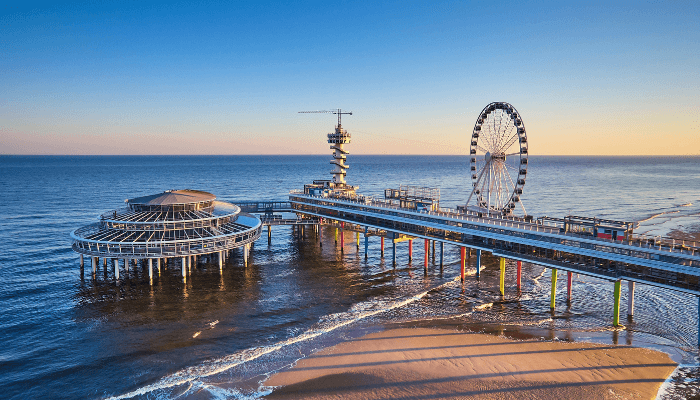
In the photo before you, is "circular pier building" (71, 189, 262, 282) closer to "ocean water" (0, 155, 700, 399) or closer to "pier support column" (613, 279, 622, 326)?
"ocean water" (0, 155, 700, 399)

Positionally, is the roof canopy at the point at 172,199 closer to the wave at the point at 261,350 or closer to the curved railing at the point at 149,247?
the curved railing at the point at 149,247

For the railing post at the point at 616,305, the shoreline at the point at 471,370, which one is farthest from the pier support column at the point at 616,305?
the shoreline at the point at 471,370

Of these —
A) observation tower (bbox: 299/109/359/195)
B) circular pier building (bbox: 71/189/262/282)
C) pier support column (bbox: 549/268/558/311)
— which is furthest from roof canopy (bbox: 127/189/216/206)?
pier support column (bbox: 549/268/558/311)

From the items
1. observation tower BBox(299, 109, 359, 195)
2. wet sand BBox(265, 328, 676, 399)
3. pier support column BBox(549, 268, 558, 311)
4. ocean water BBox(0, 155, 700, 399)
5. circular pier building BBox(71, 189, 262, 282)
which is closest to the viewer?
wet sand BBox(265, 328, 676, 399)

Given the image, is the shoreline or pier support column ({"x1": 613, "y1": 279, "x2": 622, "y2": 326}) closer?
the shoreline

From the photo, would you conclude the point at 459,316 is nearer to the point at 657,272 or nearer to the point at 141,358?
the point at 657,272

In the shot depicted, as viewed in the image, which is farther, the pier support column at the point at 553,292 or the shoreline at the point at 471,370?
the pier support column at the point at 553,292

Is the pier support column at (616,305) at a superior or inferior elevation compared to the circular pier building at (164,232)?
inferior
